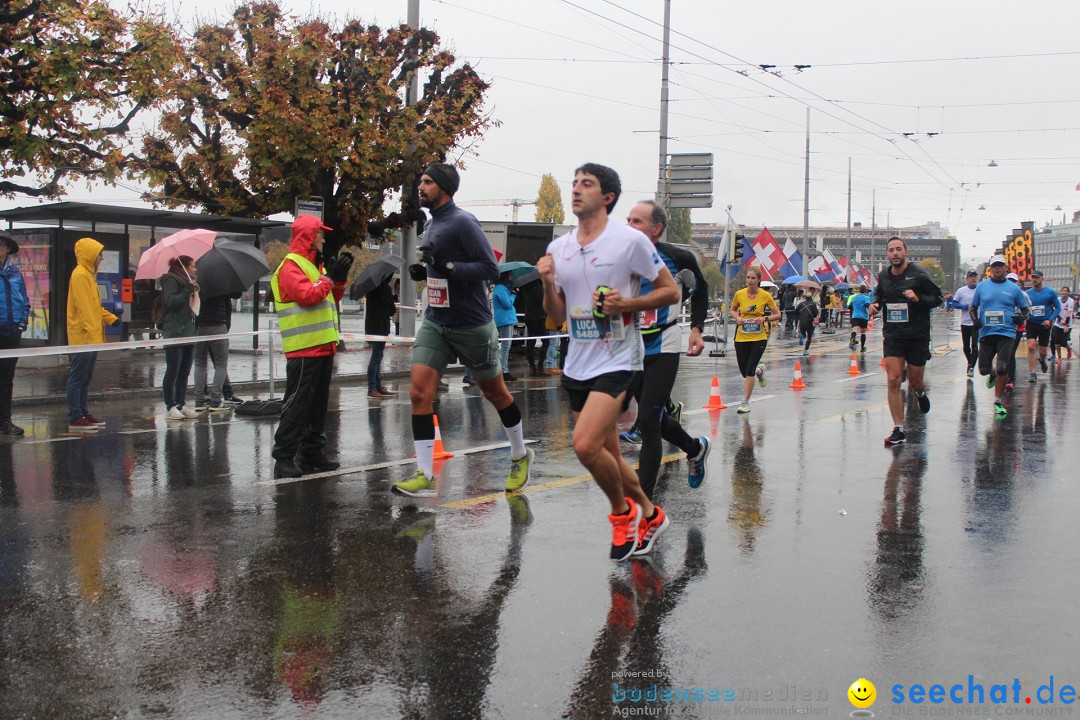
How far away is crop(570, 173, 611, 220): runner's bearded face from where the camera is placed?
5293 millimetres

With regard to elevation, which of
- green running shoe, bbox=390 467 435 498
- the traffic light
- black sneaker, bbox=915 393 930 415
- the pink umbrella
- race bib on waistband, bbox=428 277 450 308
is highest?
the traffic light

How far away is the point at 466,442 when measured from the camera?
9672 mm

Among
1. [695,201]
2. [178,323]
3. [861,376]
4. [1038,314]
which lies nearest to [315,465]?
[178,323]

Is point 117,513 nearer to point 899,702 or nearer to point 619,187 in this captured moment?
point 619,187

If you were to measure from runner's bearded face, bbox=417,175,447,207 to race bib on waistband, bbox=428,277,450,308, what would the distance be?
48cm

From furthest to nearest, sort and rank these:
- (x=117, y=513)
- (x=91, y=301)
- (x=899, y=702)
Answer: (x=91, y=301) → (x=117, y=513) → (x=899, y=702)

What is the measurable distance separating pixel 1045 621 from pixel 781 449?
4.83m

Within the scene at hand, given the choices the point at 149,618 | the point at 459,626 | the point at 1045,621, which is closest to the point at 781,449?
the point at 1045,621

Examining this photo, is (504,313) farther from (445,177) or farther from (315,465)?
(445,177)

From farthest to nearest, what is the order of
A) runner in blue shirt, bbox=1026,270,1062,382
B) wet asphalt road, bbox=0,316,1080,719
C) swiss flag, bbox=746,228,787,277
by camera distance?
swiss flag, bbox=746,228,787,277, runner in blue shirt, bbox=1026,270,1062,382, wet asphalt road, bbox=0,316,1080,719

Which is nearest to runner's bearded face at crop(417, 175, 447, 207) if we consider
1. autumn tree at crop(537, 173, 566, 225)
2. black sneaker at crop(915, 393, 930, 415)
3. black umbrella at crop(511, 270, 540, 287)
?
black sneaker at crop(915, 393, 930, 415)

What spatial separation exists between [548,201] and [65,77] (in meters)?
88.3

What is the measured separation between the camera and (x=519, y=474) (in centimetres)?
723

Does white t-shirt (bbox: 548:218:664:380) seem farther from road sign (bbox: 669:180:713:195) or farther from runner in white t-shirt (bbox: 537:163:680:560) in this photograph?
road sign (bbox: 669:180:713:195)
